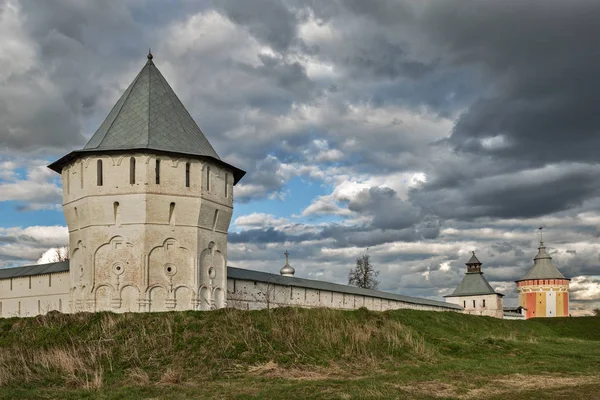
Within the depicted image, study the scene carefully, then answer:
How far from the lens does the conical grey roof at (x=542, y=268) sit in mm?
67812

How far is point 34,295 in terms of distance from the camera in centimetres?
2662

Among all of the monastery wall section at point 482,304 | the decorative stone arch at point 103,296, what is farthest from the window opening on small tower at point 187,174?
the monastery wall section at point 482,304

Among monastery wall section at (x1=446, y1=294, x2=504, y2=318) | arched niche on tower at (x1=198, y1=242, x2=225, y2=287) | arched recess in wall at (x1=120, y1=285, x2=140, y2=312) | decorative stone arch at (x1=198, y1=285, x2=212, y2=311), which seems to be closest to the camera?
arched recess in wall at (x1=120, y1=285, x2=140, y2=312)

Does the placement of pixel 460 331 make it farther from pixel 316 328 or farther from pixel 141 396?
pixel 141 396

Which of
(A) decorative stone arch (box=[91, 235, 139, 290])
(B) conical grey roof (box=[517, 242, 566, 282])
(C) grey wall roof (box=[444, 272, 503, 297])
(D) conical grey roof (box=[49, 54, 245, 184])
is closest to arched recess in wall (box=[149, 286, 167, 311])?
(A) decorative stone arch (box=[91, 235, 139, 290])

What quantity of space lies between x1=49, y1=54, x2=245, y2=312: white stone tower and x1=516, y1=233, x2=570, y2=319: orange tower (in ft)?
173

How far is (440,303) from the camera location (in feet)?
169

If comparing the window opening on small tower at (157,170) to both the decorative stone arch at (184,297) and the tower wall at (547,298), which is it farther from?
the tower wall at (547,298)

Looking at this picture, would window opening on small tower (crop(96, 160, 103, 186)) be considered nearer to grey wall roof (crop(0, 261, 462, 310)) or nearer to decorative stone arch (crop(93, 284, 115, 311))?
decorative stone arch (crop(93, 284, 115, 311))

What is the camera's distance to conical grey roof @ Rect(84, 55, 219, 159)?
2244 cm

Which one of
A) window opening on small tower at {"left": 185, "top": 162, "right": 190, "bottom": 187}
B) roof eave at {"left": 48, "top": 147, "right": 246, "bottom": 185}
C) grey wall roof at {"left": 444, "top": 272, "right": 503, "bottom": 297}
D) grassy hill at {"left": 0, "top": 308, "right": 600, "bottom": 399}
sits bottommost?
grey wall roof at {"left": 444, "top": 272, "right": 503, "bottom": 297}

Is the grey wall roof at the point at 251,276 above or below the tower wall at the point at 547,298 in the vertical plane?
above

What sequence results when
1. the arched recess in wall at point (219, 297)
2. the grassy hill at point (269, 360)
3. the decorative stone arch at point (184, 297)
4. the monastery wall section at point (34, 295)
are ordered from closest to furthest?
the grassy hill at point (269, 360), the decorative stone arch at point (184, 297), the arched recess in wall at point (219, 297), the monastery wall section at point (34, 295)

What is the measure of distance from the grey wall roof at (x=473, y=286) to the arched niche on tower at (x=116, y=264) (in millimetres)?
48243
